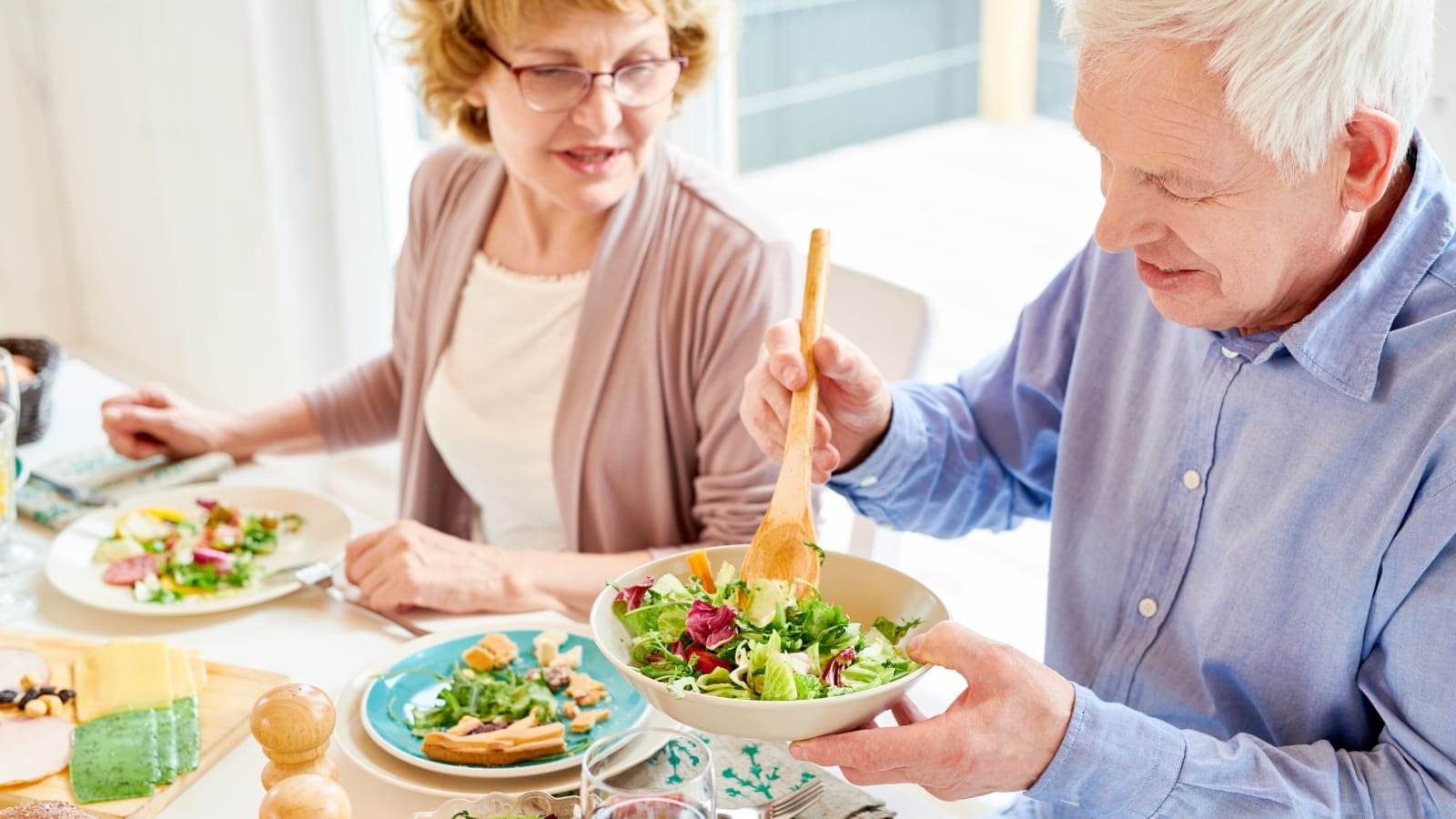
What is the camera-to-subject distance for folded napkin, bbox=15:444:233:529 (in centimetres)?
177

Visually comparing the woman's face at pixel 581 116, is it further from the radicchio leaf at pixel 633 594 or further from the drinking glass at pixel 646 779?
the drinking glass at pixel 646 779

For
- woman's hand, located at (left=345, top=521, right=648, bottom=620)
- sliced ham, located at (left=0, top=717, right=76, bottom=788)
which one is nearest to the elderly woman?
woman's hand, located at (left=345, top=521, right=648, bottom=620)

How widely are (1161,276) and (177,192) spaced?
307cm

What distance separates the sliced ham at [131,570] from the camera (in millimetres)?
1565

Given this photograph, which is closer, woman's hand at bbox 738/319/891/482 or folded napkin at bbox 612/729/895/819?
folded napkin at bbox 612/729/895/819

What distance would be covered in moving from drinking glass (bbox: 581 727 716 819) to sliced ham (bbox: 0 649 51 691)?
687mm

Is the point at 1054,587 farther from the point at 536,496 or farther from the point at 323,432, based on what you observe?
the point at 323,432

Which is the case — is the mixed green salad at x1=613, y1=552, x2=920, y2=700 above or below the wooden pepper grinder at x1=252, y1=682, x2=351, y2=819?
above

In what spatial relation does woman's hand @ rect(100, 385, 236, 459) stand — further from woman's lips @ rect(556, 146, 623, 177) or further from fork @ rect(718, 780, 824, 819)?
fork @ rect(718, 780, 824, 819)

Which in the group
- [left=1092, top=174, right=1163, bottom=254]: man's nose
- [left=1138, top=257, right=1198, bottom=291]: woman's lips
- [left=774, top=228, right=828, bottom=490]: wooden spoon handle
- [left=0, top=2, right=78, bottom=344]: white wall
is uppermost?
[left=1092, top=174, right=1163, bottom=254]: man's nose

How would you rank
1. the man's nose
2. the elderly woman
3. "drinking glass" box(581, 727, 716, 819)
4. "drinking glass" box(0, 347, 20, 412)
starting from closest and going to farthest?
"drinking glass" box(581, 727, 716, 819), the man's nose, the elderly woman, "drinking glass" box(0, 347, 20, 412)

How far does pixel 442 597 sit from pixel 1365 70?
3.37 feet

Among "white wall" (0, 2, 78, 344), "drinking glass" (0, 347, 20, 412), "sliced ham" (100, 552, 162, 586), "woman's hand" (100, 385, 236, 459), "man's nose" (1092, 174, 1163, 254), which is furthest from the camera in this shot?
"white wall" (0, 2, 78, 344)

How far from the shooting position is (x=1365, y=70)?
1034 millimetres
